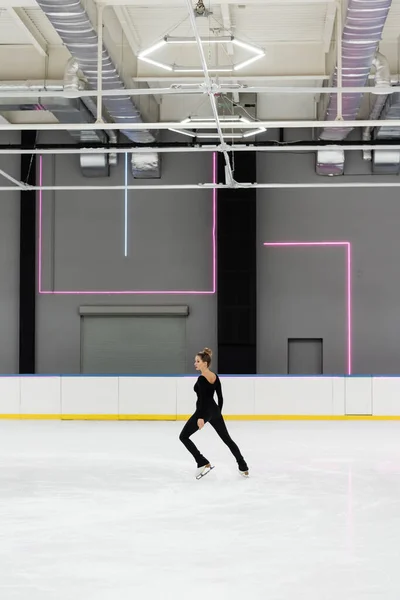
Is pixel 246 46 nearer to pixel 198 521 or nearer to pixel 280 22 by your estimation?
pixel 280 22

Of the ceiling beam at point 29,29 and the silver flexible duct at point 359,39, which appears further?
the ceiling beam at point 29,29

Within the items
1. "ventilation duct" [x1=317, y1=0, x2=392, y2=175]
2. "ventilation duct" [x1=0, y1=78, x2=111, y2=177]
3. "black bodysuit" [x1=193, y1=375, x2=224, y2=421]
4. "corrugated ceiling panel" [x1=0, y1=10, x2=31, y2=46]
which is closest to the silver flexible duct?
"ventilation duct" [x1=317, y1=0, x2=392, y2=175]

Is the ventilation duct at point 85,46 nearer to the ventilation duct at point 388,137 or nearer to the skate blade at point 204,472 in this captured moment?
the ventilation duct at point 388,137

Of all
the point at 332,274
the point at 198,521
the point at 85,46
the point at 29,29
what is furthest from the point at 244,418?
the point at 198,521

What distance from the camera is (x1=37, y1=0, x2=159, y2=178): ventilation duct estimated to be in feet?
29.4

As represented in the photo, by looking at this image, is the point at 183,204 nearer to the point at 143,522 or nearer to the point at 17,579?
the point at 143,522

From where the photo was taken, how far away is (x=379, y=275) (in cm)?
1828

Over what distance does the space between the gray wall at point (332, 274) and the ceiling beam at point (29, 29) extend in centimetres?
663

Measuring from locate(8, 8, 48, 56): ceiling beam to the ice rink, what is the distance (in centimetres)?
706

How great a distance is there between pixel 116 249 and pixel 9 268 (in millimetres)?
2773

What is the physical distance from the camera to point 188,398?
15625 mm

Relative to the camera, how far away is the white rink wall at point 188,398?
51.2 ft

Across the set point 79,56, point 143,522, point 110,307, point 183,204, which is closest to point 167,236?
point 183,204

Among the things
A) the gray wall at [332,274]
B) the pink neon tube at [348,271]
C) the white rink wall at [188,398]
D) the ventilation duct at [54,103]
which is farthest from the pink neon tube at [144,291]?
the white rink wall at [188,398]
